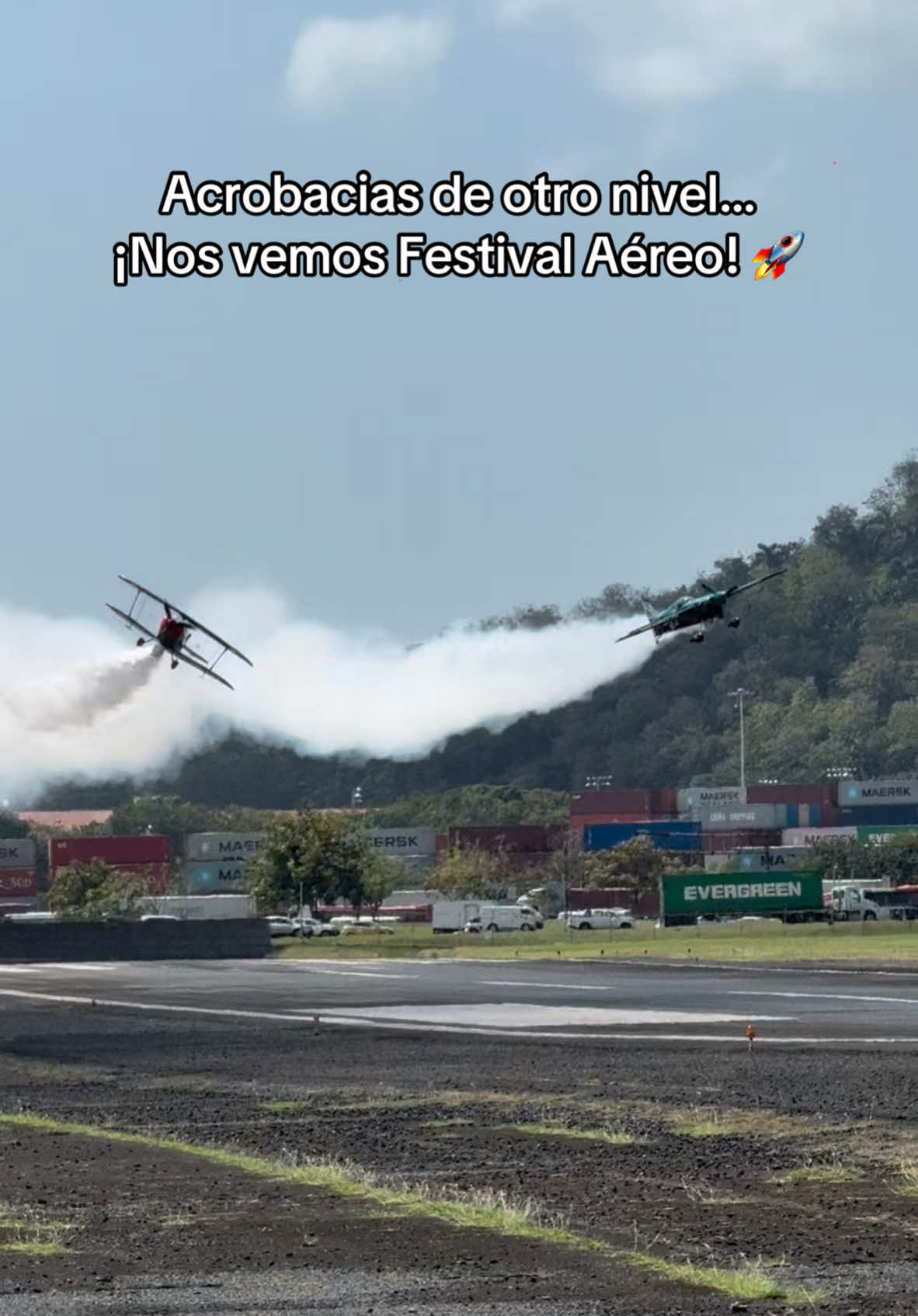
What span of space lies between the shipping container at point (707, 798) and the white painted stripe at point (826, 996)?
5122 inches

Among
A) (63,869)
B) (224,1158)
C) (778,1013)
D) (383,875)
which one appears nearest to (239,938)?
(383,875)

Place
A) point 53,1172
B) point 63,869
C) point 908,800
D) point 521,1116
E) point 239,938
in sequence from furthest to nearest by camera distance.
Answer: point 908,800, point 63,869, point 239,938, point 521,1116, point 53,1172

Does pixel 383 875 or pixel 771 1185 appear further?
pixel 383 875

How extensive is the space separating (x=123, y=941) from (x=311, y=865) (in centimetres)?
3796

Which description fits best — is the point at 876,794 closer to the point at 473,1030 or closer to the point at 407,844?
the point at 407,844

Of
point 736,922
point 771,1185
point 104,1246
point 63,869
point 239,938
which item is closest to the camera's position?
point 104,1246

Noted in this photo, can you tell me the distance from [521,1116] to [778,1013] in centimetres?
1994

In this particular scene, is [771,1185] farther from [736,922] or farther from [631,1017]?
[736,922]

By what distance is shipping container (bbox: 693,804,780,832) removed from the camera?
571ft

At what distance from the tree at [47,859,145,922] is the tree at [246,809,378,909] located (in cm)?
945

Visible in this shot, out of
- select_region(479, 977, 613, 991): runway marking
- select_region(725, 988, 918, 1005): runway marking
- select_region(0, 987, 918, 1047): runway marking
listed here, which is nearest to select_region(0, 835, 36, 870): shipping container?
select_region(479, 977, 613, 991): runway marking

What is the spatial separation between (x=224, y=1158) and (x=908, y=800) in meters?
167

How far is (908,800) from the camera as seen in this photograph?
182 metres

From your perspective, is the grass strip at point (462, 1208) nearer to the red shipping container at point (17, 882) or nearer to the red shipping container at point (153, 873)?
the red shipping container at point (153, 873)
